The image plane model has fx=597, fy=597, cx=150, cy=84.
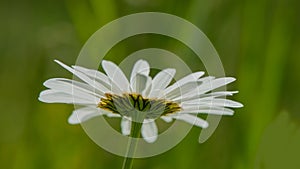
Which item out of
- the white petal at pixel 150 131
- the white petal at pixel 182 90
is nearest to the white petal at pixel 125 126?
the white petal at pixel 150 131

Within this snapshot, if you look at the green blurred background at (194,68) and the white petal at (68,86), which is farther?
the green blurred background at (194,68)

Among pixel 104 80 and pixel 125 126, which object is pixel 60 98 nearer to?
pixel 104 80

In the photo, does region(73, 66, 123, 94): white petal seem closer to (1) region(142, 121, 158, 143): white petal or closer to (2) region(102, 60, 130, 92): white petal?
(2) region(102, 60, 130, 92): white petal

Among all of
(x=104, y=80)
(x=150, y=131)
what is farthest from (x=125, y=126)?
(x=104, y=80)

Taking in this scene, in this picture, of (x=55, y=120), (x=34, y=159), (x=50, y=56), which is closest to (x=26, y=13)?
(x=50, y=56)

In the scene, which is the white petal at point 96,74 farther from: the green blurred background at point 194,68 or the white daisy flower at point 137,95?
the green blurred background at point 194,68

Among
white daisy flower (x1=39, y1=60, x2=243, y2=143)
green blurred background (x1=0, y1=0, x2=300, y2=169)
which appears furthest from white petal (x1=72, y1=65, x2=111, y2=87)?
green blurred background (x1=0, y1=0, x2=300, y2=169)
